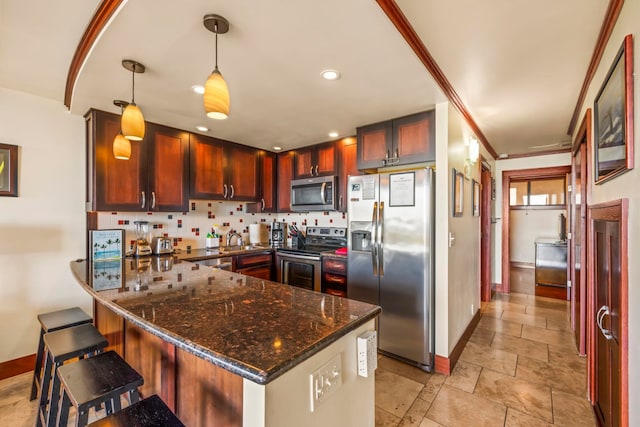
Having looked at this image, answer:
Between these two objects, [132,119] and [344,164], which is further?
[344,164]

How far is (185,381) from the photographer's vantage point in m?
1.21

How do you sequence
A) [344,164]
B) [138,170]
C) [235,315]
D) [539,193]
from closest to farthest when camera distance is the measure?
[235,315] → [138,170] → [344,164] → [539,193]

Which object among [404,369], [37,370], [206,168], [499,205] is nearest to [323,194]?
[206,168]

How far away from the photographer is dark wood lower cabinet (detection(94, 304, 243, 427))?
3.24ft

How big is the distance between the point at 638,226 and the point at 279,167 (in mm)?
3600

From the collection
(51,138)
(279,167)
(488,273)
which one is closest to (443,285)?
(488,273)

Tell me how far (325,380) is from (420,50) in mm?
1743

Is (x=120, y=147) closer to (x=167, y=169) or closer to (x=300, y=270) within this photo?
(x=167, y=169)

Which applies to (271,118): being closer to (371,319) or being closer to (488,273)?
(371,319)

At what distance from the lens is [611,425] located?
1.49 metres

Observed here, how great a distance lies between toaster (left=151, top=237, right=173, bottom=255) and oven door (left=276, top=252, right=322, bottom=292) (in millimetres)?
1232

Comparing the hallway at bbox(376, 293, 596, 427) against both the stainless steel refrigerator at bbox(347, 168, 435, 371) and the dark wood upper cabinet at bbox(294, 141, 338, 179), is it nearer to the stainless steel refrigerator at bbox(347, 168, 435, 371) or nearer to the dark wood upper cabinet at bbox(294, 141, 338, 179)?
the stainless steel refrigerator at bbox(347, 168, 435, 371)

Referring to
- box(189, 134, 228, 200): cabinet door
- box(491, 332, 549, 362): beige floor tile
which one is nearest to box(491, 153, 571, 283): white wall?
box(491, 332, 549, 362): beige floor tile

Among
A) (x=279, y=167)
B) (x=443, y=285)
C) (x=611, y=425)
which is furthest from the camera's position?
(x=279, y=167)
